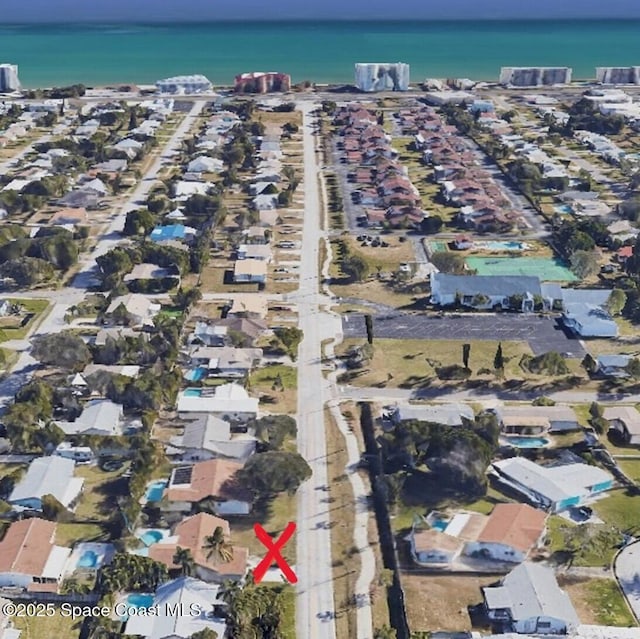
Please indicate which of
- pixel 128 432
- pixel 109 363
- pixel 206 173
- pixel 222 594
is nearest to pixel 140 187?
pixel 206 173

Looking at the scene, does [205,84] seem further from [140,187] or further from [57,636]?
[57,636]

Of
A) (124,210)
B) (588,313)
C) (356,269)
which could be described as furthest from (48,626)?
(124,210)

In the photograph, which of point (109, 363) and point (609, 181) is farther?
point (609, 181)

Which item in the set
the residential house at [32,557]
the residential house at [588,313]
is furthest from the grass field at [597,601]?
the residential house at [588,313]

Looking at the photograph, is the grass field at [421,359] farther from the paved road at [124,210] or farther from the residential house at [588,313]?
the paved road at [124,210]

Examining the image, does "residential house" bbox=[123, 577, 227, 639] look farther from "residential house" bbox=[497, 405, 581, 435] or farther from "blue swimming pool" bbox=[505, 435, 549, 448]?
"residential house" bbox=[497, 405, 581, 435]

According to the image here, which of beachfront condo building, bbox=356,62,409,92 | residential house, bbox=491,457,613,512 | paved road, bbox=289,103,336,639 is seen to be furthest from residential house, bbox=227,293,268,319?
beachfront condo building, bbox=356,62,409,92

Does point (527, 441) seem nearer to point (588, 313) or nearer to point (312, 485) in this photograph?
point (312, 485)
